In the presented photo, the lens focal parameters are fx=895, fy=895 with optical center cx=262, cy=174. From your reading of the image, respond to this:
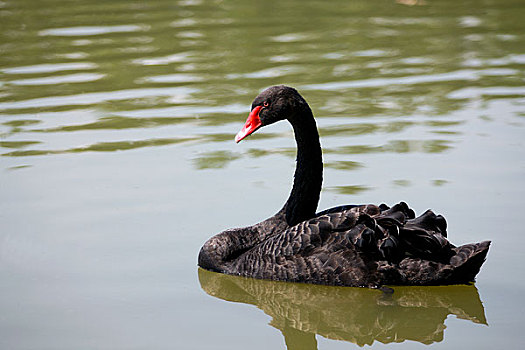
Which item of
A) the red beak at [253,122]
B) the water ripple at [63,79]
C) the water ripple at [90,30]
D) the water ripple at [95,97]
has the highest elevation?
the red beak at [253,122]

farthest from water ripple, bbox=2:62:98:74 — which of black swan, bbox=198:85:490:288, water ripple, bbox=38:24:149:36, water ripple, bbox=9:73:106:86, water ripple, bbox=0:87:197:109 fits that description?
black swan, bbox=198:85:490:288

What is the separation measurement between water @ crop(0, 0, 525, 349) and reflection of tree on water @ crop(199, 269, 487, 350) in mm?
13

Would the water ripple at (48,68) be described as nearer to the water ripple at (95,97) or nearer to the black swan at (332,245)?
the water ripple at (95,97)

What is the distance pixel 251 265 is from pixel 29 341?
1.44 m

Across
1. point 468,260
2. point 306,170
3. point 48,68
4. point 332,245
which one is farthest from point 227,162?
point 48,68

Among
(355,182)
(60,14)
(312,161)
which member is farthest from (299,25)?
(312,161)

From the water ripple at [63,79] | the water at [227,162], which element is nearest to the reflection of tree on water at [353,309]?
the water at [227,162]

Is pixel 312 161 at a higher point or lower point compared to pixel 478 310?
higher

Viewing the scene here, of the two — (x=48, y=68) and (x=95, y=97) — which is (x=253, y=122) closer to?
(x=95, y=97)

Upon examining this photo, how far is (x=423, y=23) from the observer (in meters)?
13.2

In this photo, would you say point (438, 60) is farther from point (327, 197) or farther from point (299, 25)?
point (327, 197)

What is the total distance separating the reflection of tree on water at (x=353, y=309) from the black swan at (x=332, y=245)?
70mm

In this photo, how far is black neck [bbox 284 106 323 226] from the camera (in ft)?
18.1

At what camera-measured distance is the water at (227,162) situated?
4.88m
